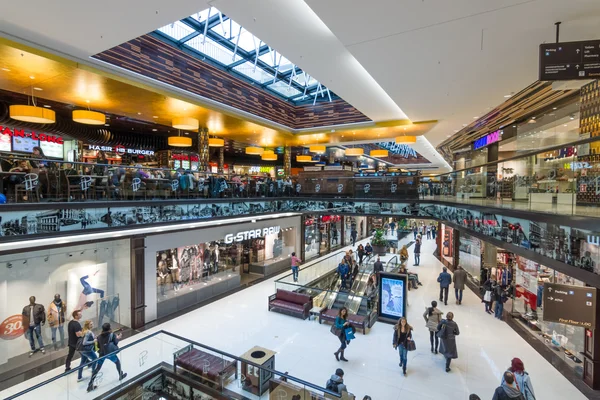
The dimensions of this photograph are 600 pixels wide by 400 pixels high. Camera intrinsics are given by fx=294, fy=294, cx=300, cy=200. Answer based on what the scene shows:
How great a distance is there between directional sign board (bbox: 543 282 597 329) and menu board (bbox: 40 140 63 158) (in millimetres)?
16431

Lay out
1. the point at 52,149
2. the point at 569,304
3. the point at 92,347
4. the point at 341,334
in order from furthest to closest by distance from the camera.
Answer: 1. the point at 52,149
2. the point at 341,334
3. the point at 92,347
4. the point at 569,304

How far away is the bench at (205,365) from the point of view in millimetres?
6520

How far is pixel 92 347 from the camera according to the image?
6.56 metres

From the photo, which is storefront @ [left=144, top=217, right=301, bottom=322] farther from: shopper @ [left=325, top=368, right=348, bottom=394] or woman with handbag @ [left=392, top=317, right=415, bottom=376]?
woman with handbag @ [left=392, top=317, right=415, bottom=376]

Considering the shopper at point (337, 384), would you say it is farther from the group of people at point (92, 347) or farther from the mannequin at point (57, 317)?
the mannequin at point (57, 317)

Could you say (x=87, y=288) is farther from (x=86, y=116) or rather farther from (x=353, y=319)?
(x=353, y=319)

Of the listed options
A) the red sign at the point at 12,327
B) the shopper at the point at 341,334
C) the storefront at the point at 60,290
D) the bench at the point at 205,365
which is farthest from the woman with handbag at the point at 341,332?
the red sign at the point at 12,327

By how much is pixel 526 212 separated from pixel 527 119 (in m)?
8.14

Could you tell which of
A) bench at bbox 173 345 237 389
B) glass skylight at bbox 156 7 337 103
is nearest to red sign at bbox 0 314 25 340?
bench at bbox 173 345 237 389

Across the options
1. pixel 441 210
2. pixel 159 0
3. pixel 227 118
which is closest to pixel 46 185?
pixel 159 0

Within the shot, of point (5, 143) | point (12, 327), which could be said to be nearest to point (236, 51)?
point (5, 143)

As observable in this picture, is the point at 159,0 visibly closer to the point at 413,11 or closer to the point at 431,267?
the point at 413,11

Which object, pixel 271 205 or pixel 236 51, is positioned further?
pixel 271 205

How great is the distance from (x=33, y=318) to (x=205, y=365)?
505 cm
